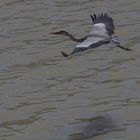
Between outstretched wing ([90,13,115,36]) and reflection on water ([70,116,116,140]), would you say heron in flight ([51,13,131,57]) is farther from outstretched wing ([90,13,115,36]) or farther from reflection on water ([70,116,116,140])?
reflection on water ([70,116,116,140])

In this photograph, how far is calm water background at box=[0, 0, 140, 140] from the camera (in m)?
7.50

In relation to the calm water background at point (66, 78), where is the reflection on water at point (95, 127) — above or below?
below

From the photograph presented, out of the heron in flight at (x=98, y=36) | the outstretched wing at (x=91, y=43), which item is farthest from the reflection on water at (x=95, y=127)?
the outstretched wing at (x=91, y=43)

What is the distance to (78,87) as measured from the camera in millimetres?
8680

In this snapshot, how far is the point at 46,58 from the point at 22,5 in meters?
3.30

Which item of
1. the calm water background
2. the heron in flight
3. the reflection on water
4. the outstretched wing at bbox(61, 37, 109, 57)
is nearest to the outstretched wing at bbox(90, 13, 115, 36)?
the heron in flight

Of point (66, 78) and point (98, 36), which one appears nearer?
point (98, 36)

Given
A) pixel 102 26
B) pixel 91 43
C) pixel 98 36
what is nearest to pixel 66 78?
pixel 102 26

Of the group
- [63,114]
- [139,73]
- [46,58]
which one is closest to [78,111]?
[63,114]

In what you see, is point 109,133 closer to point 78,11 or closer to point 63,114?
point 63,114

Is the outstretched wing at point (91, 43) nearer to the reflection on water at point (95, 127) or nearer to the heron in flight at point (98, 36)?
the heron in flight at point (98, 36)

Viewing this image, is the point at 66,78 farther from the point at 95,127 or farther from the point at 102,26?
the point at 95,127

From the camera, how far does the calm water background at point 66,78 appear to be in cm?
750

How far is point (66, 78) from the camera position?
9062mm
